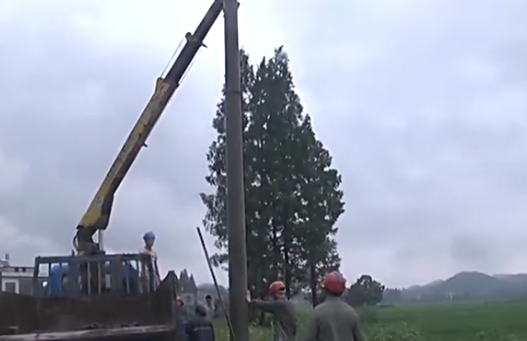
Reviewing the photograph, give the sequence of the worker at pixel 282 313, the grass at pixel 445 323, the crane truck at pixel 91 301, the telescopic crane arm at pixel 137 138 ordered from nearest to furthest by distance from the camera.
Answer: the crane truck at pixel 91 301, the worker at pixel 282 313, the telescopic crane arm at pixel 137 138, the grass at pixel 445 323

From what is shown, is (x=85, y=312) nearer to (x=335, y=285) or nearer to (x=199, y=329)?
(x=199, y=329)

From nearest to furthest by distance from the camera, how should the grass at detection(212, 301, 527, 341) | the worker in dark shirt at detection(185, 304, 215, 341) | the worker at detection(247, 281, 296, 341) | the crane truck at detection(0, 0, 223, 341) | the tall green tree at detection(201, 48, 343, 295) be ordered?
the crane truck at detection(0, 0, 223, 341)
the worker at detection(247, 281, 296, 341)
the worker in dark shirt at detection(185, 304, 215, 341)
the grass at detection(212, 301, 527, 341)
the tall green tree at detection(201, 48, 343, 295)

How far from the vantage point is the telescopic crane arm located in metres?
15.4

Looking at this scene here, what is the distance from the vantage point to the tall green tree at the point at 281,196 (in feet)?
116

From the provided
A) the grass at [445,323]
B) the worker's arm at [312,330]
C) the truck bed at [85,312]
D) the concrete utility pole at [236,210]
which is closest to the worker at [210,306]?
the concrete utility pole at [236,210]

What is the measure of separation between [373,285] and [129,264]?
25.0 metres

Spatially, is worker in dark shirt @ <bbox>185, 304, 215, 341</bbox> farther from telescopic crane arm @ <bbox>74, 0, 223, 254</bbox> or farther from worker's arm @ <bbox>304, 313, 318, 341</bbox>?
worker's arm @ <bbox>304, 313, 318, 341</bbox>

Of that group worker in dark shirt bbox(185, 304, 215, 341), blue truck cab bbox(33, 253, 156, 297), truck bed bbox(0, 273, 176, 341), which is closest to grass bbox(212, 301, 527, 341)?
worker in dark shirt bbox(185, 304, 215, 341)

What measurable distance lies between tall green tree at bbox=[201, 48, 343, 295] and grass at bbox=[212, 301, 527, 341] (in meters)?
3.25

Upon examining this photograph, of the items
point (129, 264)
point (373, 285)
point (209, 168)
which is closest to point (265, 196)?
point (209, 168)

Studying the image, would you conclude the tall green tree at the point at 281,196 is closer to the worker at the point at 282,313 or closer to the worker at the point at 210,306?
the worker at the point at 210,306

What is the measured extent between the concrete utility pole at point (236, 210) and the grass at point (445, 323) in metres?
2.91

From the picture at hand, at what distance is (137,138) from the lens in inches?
627

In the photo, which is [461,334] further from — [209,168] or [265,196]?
[209,168]
